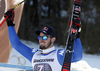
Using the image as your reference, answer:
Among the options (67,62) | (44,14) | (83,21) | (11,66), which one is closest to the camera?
(67,62)

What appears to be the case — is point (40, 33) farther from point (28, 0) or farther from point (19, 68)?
point (28, 0)

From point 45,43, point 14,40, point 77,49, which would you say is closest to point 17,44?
point 14,40

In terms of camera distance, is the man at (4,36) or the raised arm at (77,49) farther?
the man at (4,36)

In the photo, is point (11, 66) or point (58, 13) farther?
point (58, 13)

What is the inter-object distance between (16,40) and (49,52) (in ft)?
1.29

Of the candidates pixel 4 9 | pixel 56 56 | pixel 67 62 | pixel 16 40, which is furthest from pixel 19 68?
pixel 67 62

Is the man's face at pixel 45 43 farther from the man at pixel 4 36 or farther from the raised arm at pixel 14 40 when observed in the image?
the man at pixel 4 36

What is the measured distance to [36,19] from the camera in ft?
30.7

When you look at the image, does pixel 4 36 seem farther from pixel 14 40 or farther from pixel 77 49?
pixel 77 49

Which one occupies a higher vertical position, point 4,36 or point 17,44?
point 17,44

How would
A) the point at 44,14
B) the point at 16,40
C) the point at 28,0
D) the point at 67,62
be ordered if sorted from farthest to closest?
1. the point at 44,14
2. the point at 28,0
3. the point at 16,40
4. the point at 67,62

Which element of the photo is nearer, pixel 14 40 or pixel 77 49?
pixel 77 49

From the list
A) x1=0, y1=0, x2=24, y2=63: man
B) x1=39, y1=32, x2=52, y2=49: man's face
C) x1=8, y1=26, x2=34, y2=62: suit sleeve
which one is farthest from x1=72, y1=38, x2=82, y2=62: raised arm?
x1=0, y1=0, x2=24, y2=63: man

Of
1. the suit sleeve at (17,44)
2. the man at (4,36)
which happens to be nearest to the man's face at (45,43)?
the suit sleeve at (17,44)
